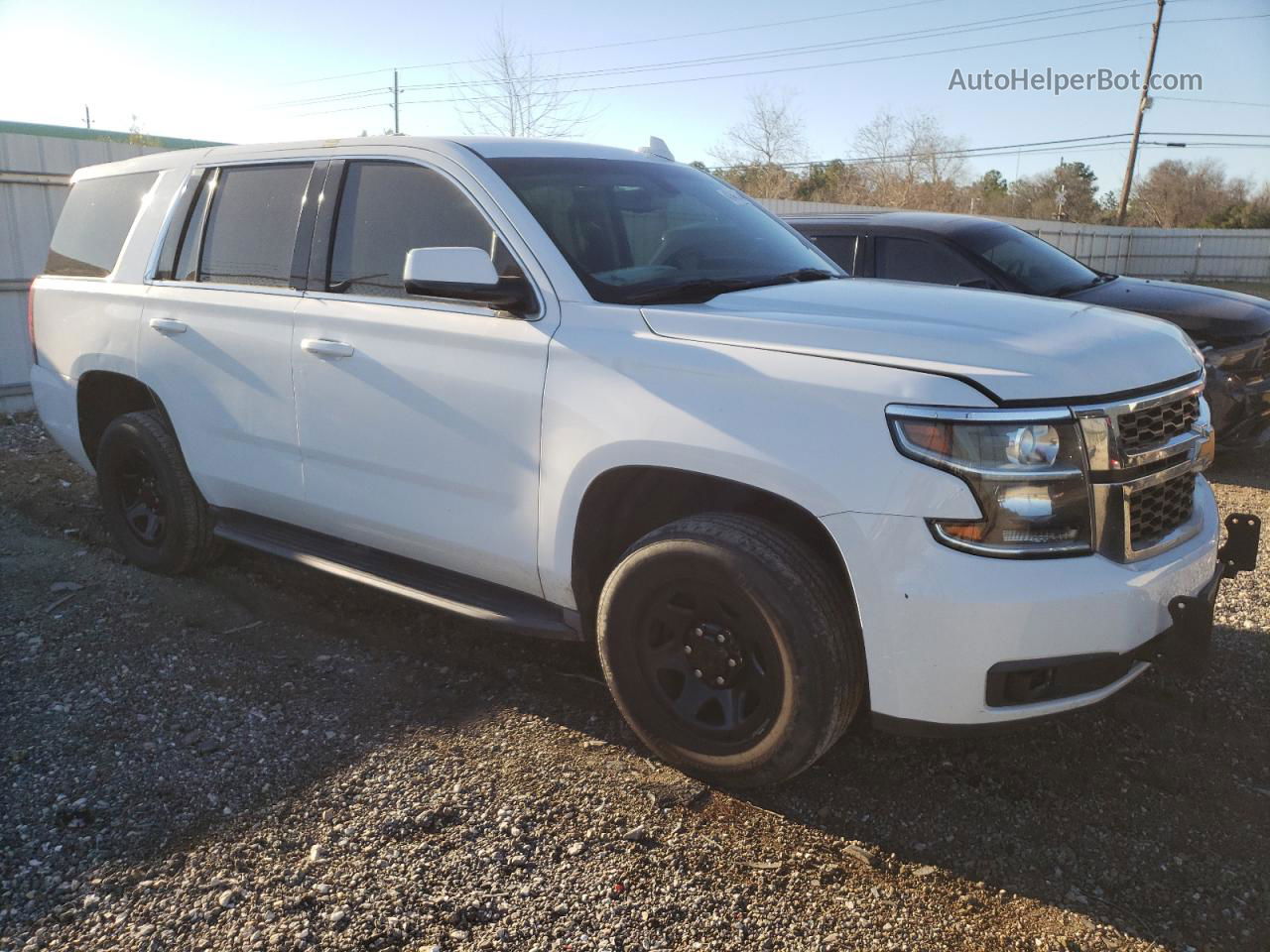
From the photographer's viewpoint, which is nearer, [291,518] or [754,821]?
[754,821]

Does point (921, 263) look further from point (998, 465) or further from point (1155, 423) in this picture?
point (998, 465)

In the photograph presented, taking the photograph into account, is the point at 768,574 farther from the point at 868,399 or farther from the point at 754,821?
the point at 754,821

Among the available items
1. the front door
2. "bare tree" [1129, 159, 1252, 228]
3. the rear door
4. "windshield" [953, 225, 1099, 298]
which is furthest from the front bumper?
"bare tree" [1129, 159, 1252, 228]

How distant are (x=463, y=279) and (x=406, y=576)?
3.93ft

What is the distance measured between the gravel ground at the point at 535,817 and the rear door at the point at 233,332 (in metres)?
0.76

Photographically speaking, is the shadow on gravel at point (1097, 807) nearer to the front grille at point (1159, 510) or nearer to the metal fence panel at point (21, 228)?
the front grille at point (1159, 510)

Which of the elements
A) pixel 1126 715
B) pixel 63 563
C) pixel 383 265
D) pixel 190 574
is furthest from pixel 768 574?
pixel 63 563

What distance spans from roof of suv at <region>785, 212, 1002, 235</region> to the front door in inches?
150

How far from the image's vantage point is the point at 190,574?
16.3 ft

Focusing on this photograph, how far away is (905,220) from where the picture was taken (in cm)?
723

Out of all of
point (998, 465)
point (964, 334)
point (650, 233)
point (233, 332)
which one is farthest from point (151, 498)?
point (998, 465)

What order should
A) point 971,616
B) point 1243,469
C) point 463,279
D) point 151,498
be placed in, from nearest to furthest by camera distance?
point 971,616, point 463,279, point 151,498, point 1243,469

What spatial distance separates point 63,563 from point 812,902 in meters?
4.33

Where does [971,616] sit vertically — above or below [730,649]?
above
